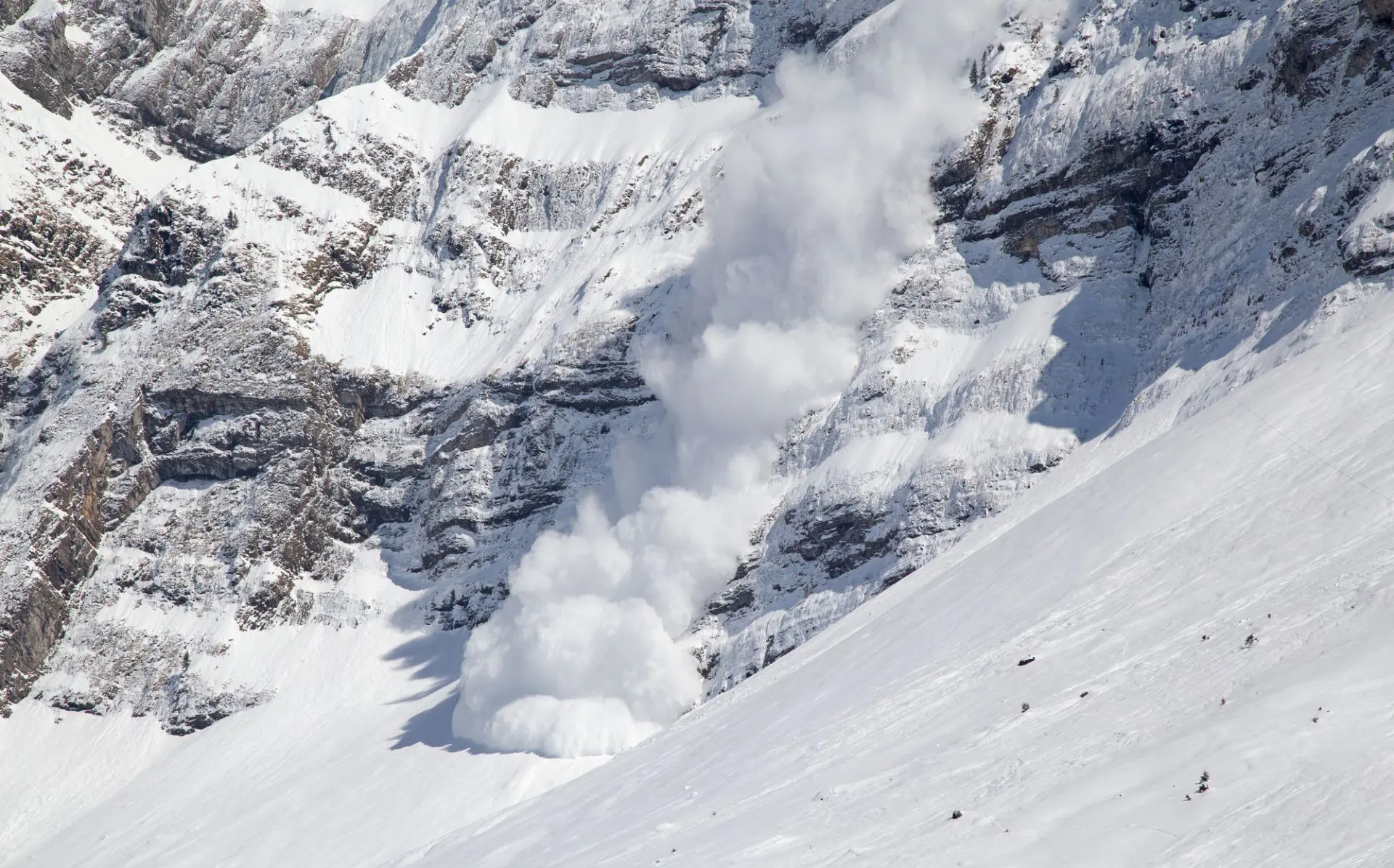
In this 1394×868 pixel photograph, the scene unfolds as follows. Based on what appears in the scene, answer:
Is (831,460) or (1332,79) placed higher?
(1332,79)

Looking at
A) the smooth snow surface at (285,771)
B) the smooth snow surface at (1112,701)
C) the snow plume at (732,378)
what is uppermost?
the snow plume at (732,378)

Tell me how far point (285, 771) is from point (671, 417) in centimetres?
4080

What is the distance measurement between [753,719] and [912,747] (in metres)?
15.1

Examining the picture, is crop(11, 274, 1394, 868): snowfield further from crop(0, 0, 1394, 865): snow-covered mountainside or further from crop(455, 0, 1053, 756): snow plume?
crop(455, 0, 1053, 756): snow plume

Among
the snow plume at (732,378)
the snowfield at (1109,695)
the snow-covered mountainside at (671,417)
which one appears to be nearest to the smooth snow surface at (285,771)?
the snow-covered mountainside at (671,417)

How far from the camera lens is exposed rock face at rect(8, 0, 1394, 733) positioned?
294 feet

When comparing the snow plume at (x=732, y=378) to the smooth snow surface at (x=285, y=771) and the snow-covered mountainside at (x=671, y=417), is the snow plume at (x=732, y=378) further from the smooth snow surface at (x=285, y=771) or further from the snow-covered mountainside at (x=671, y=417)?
the smooth snow surface at (x=285, y=771)

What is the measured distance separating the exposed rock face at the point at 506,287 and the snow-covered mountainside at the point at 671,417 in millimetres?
449

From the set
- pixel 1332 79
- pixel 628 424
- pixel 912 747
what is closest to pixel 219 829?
pixel 628 424

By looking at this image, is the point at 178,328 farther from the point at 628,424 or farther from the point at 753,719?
the point at 753,719

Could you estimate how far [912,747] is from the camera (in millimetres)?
33719

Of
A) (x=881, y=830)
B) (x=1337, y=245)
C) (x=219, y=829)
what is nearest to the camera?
(x=881, y=830)

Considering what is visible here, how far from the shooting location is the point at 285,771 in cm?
10462

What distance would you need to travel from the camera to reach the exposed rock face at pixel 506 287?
8962 cm
